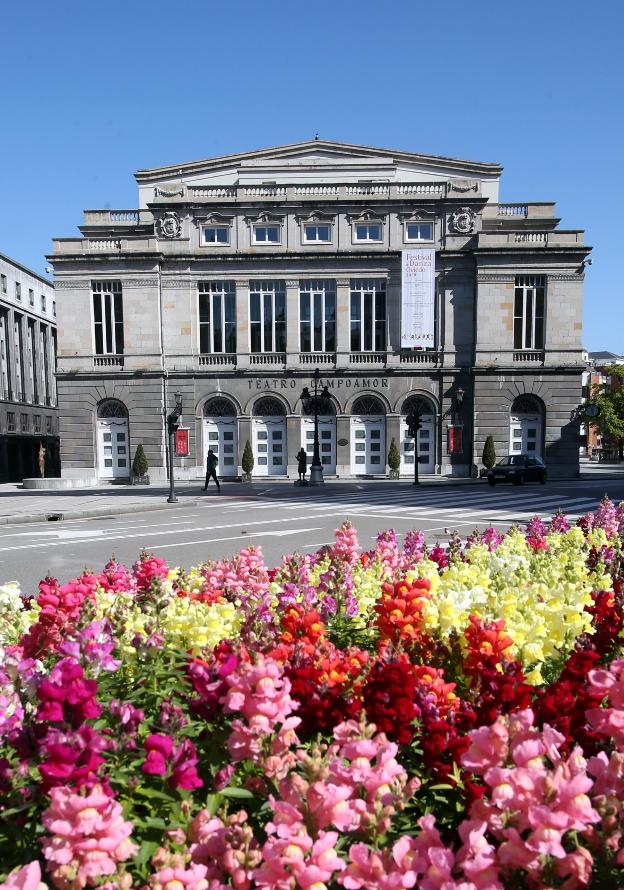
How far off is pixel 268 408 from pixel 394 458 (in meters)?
7.98

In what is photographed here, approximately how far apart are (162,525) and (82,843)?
15.7 metres

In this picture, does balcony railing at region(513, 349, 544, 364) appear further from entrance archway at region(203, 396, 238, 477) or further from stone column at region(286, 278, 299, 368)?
entrance archway at region(203, 396, 238, 477)

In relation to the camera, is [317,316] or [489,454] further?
[317,316]

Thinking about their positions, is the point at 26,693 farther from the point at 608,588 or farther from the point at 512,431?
the point at 512,431

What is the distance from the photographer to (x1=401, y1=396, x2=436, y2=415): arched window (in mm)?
37875

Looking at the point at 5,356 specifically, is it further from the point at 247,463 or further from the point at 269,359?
the point at 247,463

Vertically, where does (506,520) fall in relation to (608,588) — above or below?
below

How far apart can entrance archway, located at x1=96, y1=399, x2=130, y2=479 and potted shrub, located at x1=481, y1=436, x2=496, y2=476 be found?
67.8 ft

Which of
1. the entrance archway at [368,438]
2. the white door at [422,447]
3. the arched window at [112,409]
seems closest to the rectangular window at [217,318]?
the arched window at [112,409]

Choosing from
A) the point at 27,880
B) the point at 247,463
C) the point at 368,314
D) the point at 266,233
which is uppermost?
the point at 266,233

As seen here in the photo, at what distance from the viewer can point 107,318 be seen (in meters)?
37.7

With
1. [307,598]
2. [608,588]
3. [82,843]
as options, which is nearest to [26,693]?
[82,843]

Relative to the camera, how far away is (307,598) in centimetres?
475

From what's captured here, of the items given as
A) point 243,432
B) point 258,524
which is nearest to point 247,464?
point 243,432
